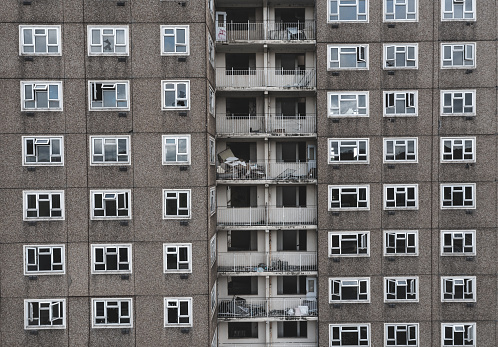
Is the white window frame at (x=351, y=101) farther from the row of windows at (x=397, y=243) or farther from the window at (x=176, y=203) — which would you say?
the window at (x=176, y=203)

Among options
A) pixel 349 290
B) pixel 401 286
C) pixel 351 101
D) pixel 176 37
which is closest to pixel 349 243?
pixel 349 290

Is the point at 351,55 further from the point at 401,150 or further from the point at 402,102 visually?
the point at 401,150

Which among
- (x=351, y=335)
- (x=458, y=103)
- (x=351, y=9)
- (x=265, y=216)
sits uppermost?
(x=351, y=9)

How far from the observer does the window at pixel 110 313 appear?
48.4 feet

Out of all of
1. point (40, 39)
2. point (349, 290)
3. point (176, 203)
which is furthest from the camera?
point (349, 290)

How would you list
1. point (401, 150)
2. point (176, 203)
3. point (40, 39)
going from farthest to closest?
point (401, 150) → point (176, 203) → point (40, 39)

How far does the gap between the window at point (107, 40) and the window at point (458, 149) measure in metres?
13.4

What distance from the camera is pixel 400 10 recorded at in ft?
53.5

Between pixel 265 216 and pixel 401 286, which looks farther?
pixel 265 216

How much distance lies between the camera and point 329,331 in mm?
16484

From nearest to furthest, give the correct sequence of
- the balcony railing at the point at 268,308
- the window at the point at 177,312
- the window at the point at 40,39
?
the window at the point at 40,39
the window at the point at 177,312
the balcony railing at the point at 268,308

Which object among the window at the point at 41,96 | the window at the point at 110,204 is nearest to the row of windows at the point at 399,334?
the window at the point at 110,204

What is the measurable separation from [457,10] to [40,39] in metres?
16.8

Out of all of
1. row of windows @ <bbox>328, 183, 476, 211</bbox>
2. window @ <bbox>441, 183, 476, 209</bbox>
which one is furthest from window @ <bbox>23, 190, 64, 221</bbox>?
window @ <bbox>441, 183, 476, 209</bbox>
